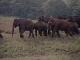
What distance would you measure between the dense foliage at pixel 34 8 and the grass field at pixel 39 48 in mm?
12786

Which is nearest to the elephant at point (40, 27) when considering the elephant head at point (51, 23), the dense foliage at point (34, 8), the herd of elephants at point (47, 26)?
the herd of elephants at point (47, 26)

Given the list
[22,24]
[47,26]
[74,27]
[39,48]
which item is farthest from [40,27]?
[39,48]

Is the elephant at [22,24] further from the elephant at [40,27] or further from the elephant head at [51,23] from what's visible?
the elephant head at [51,23]

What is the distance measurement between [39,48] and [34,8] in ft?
54.2

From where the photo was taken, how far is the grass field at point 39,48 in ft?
30.6

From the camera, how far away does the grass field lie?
933 cm

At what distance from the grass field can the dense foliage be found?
12.8 meters

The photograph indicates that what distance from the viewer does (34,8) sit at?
26375mm

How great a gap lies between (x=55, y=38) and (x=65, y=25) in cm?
113

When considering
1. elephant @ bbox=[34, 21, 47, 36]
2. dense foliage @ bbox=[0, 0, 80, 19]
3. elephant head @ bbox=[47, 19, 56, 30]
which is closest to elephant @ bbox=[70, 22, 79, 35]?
elephant head @ bbox=[47, 19, 56, 30]

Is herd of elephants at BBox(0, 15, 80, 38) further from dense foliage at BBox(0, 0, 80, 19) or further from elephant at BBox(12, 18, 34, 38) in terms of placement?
dense foliage at BBox(0, 0, 80, 19)

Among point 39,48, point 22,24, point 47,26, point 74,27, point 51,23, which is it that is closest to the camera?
point 39,48

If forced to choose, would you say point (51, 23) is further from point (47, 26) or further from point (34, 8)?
point (34, 8)

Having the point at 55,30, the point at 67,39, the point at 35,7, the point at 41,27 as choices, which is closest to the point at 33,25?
the point at 41,27
